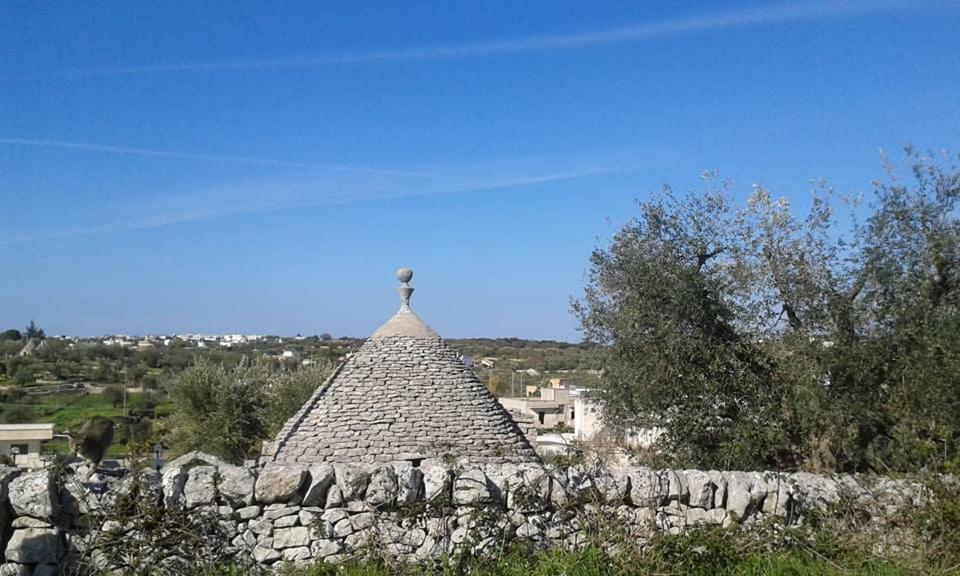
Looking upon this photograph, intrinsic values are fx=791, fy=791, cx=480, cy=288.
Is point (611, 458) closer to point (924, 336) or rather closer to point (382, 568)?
point (924, 336)

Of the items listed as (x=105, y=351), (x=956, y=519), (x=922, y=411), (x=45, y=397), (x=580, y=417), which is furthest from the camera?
(x=105, y=351)

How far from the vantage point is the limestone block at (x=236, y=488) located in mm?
4500

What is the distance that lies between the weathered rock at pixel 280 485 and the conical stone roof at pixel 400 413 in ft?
16.7

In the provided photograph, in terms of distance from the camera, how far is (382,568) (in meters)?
4.38

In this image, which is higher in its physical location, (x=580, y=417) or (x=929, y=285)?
(x=929, y=285)

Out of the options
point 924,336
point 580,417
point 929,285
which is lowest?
point 580,417

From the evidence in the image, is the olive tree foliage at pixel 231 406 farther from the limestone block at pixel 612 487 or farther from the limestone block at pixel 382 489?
the limestone block at pixel 612 487

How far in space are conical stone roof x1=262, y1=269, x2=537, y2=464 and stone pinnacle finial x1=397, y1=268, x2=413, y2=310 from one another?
1.02ft

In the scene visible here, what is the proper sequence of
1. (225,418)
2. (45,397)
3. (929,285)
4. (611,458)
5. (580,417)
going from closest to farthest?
(929,285) → (611,458) → (225,418) → (580,417) → (45,397)

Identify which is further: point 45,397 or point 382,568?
point 45,397

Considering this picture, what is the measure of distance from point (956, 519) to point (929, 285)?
14.9 feet

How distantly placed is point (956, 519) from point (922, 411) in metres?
3.40

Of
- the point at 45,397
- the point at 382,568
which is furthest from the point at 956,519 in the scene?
the point at 45,397

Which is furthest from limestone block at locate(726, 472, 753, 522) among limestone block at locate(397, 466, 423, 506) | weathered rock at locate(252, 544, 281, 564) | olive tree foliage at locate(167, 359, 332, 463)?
olive tree foliage at locate(167, 359, 332, 463)
